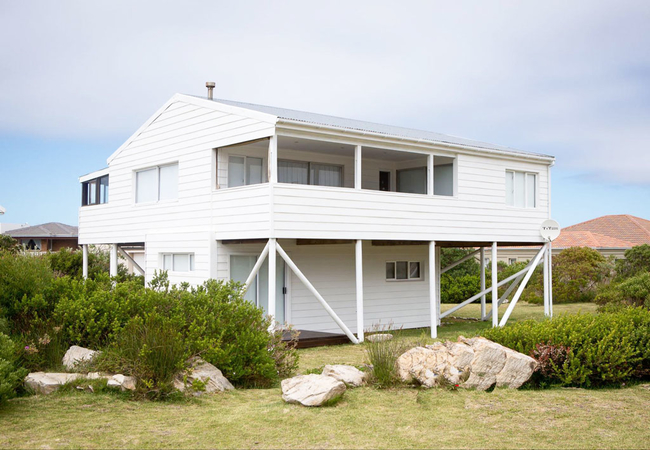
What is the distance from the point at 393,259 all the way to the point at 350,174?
10.4 feet

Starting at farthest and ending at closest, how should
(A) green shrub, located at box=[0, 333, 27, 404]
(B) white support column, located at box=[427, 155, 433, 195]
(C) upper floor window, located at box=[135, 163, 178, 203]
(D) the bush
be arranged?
(C) upper floor window, located at box=[135, 163, 178, 203], (B) white support column, located at box=[427, 155, 433, 195], (D) the bush, (A) green shrub, located at box=[0, 333, 27, 404]

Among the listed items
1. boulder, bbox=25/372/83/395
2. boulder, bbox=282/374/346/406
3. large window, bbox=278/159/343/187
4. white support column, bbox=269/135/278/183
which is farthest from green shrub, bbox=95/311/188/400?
large window, bbox=278/159/343/187

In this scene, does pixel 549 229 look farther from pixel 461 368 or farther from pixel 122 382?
Answer: pixel 122 382

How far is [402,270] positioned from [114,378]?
1293 cm

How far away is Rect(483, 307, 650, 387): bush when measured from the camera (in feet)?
33.9

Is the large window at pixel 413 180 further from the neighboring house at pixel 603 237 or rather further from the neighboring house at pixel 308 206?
the neighboring house at pixel 603 237

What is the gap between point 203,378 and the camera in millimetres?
9312

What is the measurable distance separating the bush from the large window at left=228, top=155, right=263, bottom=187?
307 inches

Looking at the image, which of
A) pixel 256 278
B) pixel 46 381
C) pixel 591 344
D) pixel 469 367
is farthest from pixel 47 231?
pixel 591 344

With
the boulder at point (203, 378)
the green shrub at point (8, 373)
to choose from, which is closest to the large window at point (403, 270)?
A: the boulder at point (203, 378)

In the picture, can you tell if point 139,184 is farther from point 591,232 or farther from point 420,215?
point 591,232

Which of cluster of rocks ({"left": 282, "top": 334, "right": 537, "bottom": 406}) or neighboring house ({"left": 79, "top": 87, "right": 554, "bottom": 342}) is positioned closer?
cluster of rocks ({"left": 282, "top": 334, "right": 537, "bottom": 406})

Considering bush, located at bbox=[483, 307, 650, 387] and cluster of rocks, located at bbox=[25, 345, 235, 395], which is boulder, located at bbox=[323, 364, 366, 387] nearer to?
cluster of rocks, located at bbox=[25, 345, 235, 395]

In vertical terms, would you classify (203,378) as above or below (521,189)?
below
